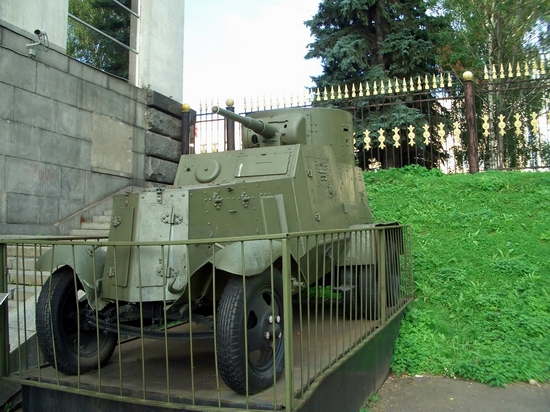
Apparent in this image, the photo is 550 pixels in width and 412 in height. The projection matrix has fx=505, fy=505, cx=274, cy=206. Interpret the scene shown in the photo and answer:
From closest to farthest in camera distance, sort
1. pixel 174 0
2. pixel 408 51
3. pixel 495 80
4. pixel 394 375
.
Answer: pixel 394 375
pixel 495 80
pixel 174 0
pixel 408 51

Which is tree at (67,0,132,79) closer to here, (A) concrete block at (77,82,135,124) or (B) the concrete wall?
(B) the concrete wall

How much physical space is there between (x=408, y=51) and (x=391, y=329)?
11.9 meters

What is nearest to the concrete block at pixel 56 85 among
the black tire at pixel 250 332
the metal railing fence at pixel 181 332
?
the metal railing fence at pixel 181 332

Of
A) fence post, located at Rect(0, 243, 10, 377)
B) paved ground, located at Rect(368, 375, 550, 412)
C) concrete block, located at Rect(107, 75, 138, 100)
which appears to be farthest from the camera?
concrete block, located at Rect(107, 75, 138, 100)

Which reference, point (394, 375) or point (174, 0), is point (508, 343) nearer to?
point (394, 375)

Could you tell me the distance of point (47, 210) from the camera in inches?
343

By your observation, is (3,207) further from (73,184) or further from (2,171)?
(73,184)

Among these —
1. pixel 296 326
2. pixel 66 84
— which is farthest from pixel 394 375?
pixel 66 84

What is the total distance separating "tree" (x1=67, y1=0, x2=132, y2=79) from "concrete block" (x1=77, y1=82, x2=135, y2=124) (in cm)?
65

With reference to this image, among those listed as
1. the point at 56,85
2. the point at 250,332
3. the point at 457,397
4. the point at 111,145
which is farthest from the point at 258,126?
the point at 111,145

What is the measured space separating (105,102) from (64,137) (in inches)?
53.8

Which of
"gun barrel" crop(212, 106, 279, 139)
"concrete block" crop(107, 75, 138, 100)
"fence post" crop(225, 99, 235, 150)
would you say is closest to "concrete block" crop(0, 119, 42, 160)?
"concrete block" crop(107, 75, 138, 100)

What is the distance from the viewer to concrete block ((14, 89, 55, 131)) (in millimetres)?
8211

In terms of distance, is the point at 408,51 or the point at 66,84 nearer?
the point at 66,84
